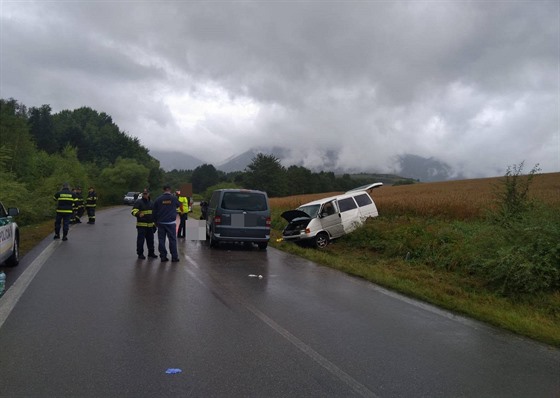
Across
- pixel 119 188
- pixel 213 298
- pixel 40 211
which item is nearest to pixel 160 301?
pixel 213 298

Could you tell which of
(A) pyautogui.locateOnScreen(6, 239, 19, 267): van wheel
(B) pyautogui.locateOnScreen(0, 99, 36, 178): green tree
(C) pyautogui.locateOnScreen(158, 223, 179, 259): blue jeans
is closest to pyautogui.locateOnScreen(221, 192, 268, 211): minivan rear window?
(C) pyautogui.locateOnScreen(158, 223, 179, 259): blue jeans

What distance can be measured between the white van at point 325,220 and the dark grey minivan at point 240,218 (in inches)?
83.6

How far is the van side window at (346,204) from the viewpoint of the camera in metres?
17.0

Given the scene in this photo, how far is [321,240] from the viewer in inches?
650

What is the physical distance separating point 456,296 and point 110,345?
248 inches

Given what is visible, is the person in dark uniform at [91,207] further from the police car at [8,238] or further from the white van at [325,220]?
the police car at [8,238]

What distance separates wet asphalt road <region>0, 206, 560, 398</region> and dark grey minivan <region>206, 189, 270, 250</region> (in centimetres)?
481

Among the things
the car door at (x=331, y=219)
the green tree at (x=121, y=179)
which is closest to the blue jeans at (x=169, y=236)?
the car door at (x=331, y=219)

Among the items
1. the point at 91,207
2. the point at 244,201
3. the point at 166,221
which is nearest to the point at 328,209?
the point at 244,201

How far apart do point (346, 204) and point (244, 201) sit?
169 inches

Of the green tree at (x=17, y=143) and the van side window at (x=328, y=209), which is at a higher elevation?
the green tree at (x=17, y=143)

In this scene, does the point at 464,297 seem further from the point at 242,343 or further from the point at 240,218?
the point at 240,218

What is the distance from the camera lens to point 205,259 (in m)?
12.1

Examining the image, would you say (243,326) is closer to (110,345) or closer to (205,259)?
(110,345)
